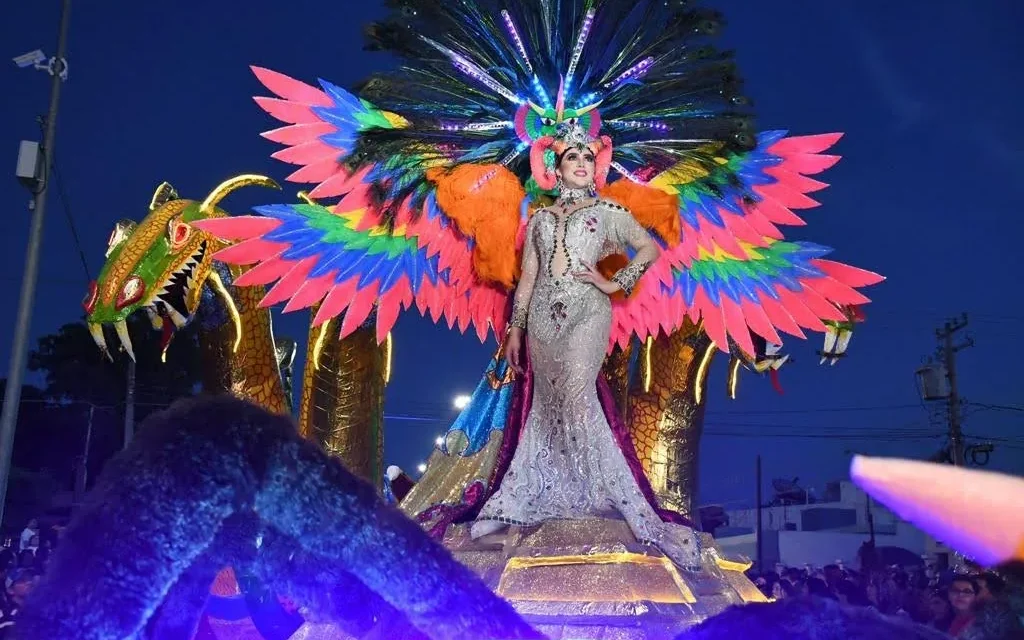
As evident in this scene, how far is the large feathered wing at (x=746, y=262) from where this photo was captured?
4664 mm

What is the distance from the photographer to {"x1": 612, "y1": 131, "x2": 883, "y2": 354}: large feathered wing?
4664 millimetres

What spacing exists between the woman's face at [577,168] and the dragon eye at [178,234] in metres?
1.92

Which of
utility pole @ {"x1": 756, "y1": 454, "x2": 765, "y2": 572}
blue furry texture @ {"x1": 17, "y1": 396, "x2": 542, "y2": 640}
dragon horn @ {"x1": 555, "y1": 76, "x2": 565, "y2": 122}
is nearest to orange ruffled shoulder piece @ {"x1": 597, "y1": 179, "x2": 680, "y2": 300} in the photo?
dragon horn @ {"x1": 555, "y1": 76, "x2": 565, "y2": 122}

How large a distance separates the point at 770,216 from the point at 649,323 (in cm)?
88

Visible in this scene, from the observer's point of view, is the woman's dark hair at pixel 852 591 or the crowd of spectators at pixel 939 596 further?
the woman's dark hair at pixel 852 591

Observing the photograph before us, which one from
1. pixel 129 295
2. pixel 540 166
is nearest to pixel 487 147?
pixel 540 166

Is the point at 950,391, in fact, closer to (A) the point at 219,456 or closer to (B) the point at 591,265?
(B) the point at 591,265

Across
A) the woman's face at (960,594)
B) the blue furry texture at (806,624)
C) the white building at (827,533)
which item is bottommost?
the white building at (827,533)

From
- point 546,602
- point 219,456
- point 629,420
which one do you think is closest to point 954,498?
point 219,456

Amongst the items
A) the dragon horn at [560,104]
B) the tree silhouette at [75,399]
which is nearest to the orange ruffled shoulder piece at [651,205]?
the dragon horn at [560,104]

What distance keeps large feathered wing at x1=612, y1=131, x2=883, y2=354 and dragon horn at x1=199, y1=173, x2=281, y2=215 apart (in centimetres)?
208

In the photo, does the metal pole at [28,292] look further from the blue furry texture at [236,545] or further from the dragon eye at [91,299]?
the blue furry texture at [236,545]

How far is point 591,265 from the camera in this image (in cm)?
416

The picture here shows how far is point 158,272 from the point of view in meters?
4.44
